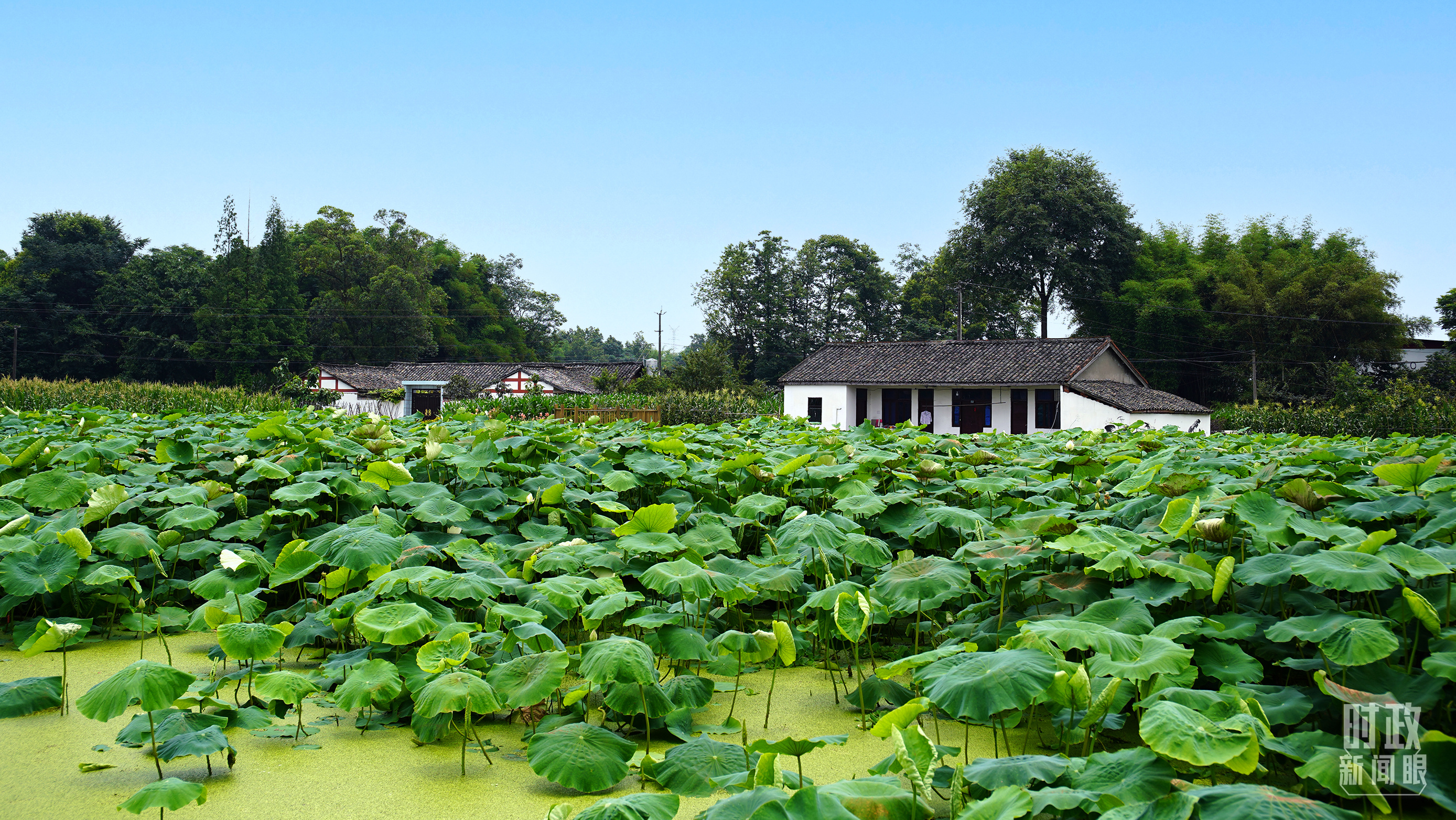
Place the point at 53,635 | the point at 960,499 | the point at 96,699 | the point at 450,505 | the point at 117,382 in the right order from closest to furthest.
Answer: the point at 96,699 < the point at 53,635 < the point at 450,505 < the point at 960,499 < the point at 117,382

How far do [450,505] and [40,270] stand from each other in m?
45.9

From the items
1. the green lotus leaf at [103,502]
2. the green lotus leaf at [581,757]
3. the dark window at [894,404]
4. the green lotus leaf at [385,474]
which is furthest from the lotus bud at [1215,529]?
the dark window at [894,404]

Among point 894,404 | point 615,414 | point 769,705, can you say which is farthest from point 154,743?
point 894,404

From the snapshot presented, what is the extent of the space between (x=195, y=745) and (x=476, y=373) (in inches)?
1532

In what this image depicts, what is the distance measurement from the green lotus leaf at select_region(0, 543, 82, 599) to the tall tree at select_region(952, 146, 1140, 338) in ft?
130

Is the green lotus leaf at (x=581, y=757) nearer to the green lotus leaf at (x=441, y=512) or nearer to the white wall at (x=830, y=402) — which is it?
the green lotus leaf at (x=441, y=512)

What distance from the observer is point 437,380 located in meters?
37.4

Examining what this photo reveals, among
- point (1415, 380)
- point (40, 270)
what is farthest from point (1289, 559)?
point (40, 270)

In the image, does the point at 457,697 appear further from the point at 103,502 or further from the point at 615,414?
the point at 615,414

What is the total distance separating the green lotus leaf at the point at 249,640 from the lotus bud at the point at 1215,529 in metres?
2.75

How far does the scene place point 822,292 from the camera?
44969 mm

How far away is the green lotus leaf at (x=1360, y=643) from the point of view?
187 centimetres

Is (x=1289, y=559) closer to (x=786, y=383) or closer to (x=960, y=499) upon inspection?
(x=960, y=499)

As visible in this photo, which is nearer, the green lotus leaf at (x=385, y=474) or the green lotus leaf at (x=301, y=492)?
the green lotus leaf at (x=301, y=492)
